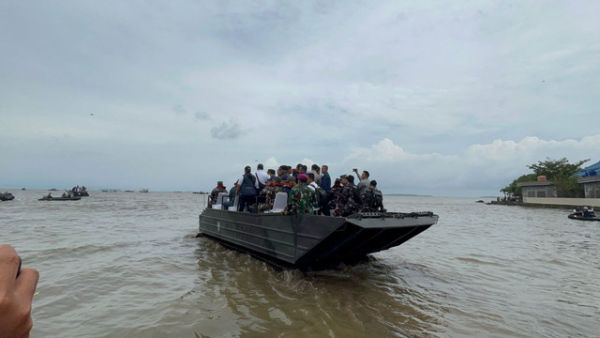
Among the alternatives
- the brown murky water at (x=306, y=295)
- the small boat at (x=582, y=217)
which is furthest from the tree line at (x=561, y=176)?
the brown murky water at (x=306, y=295)

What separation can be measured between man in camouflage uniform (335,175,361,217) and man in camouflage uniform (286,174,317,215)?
74 cm

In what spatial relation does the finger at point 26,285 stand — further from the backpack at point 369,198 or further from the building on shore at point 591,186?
the building on shore at point 591,186

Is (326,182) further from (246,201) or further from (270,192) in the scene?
(246,201)

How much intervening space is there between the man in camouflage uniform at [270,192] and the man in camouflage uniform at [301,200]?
1.21 metres

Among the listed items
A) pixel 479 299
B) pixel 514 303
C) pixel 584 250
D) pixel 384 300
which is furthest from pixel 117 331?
pixel 584 250

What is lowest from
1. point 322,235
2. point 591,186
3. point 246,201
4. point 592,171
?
point 322,235

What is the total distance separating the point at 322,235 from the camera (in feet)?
19.4

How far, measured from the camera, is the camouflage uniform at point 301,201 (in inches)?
258

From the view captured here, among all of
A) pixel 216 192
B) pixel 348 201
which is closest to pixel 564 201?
pixel 216 192

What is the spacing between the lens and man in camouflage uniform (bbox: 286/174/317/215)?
258 inches

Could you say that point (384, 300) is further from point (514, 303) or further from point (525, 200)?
point (525, 200)

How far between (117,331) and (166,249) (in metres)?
6.37

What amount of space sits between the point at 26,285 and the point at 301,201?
5456mm

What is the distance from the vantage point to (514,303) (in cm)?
584
